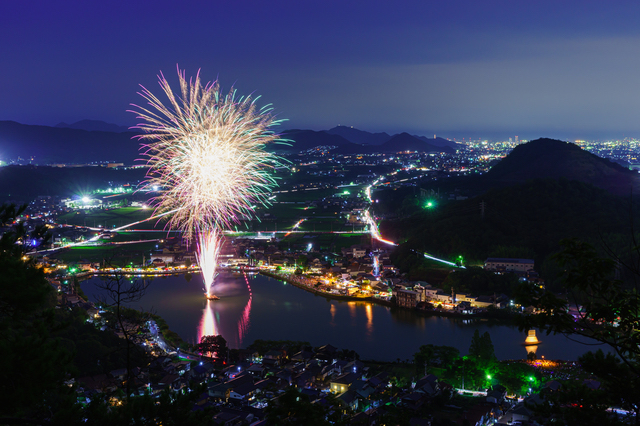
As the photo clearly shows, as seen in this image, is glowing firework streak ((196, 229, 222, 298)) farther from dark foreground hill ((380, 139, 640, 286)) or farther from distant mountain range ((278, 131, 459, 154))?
distant mountain range ((278, 131, 459, 154))

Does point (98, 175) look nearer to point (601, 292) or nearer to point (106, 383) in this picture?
point (106, 383)

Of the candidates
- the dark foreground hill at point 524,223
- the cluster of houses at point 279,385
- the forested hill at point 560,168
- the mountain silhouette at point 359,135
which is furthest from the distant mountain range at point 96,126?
the cluster of houses at point 279,385

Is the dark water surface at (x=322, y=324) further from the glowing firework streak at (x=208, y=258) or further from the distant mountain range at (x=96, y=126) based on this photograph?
the distant mountain range at (x=96, y=126)

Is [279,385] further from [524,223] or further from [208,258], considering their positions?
[524,223]

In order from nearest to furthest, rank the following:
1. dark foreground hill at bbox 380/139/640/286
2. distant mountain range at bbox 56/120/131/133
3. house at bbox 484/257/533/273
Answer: house at bbox 484/257/533/273
dark foreground hill at bbox 380/139/640/286
distant mountain range at bbox 56/120/131/133

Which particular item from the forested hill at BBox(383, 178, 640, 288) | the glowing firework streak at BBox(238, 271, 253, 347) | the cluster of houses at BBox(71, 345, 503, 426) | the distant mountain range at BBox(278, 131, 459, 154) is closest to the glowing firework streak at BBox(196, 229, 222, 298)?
the glowing firework streak at BBox(238, 271, 253, 347)

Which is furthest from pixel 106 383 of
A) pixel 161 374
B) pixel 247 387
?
pixel 247 387
